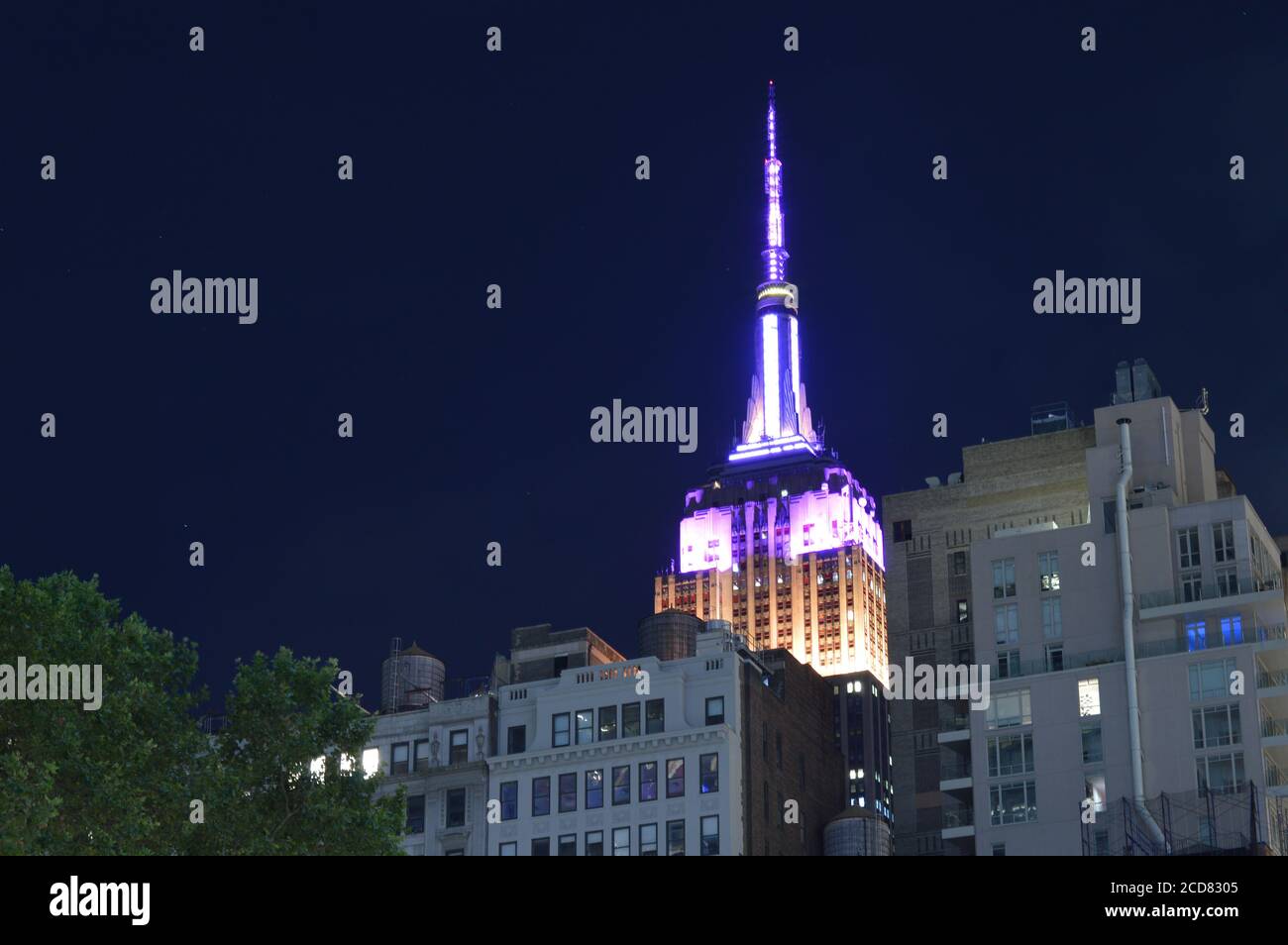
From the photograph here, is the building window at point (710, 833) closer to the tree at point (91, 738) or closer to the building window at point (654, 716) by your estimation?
the building window at point (654, 716)

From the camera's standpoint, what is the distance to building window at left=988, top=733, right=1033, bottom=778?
126438mm

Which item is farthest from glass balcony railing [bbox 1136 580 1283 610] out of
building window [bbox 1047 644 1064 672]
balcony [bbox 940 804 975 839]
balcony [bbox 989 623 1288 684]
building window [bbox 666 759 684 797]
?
building window [bbox 666 759 684 797]

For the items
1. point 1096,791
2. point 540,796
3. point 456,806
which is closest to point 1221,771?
point 1096,791

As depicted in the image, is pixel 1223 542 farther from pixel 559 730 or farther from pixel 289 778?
pixel 289 778

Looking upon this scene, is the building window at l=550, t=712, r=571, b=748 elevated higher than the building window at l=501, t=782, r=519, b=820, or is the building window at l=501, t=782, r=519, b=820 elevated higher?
the building window at l=550, t=712, r=571, b=748

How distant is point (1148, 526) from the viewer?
13200 centimetres

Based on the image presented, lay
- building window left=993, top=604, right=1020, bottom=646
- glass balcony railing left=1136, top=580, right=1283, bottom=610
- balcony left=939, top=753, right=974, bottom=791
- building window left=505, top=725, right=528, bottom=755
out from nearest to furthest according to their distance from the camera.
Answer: building window left=505, top=725, right=528, bottom=755
glass balcony railing left=1136, top=580, right=1283, bottom=610
balcony left=939, top=753, right=974, bottom=791
building window left=993, top=604, right=1020, bottom=646

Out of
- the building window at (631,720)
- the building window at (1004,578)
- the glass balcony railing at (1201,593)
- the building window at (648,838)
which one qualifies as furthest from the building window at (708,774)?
the glass balcony railing at (1201,593)

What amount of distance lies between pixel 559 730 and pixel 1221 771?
37.7 meters

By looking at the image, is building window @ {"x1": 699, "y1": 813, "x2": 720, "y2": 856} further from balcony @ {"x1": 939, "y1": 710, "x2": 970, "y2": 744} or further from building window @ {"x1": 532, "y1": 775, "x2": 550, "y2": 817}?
balcony @ {"x1": 939, "y1": 710, "x2": 970, "y2": 744}

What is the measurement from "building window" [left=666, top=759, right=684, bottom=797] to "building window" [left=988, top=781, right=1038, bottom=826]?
2011 centimetres

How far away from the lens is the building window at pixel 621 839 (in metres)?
117

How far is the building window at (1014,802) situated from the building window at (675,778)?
20114 mm
